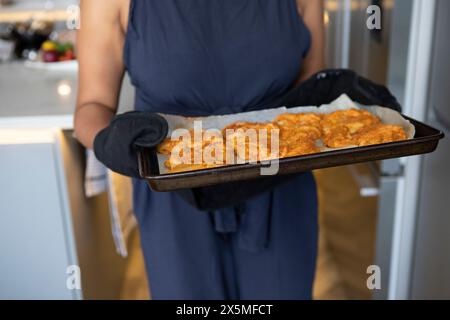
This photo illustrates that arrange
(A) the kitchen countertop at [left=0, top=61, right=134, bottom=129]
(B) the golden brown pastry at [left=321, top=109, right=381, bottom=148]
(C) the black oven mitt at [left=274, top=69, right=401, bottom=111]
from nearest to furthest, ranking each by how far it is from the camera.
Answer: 1. (B) the golden brown pastry at [left=321, top=109, right=381, bottom=148]
2. (C) the black oven mitt at [left=274, top=69, right=401, bottom=111]
3. (A) the kitchen countertop at [left=0, top=61, right=134, bottom=129]

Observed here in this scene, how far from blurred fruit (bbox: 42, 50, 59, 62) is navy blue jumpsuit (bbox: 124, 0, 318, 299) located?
855 millimetres

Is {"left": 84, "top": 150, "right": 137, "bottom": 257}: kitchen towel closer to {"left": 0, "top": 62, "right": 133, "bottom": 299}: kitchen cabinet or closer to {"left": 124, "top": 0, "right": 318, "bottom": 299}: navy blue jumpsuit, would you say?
{"left": 0, "top": 62, "right": 133, "bottom": 299}: kitchen cabinet

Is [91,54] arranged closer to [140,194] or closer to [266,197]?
[140,194]

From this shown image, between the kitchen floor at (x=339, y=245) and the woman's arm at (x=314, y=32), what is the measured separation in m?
0.44

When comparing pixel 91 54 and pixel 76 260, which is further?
pixel 76 260

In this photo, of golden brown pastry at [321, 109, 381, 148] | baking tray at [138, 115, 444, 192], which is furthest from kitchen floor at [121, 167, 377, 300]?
baking tray at [138, 115, 444, 192]

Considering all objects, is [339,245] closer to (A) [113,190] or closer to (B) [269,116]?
(A) [113,190]

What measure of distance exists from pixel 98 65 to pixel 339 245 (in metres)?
1.32

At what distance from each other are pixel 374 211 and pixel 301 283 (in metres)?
0.38

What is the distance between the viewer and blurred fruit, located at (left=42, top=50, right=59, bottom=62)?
72.6 inches

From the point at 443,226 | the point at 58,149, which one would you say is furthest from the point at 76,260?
the point at 443,226

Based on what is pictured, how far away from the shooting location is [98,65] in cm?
105

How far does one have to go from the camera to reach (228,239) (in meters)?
1.13

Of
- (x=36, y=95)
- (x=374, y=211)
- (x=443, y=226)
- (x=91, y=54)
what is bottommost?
(x=374, y=211)
